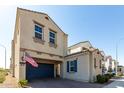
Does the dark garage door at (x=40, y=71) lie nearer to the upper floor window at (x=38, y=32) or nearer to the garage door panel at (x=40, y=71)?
the garage door panel at (x=40, y=71)

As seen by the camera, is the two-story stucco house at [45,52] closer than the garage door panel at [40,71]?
Yes

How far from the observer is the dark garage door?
51.6 ft

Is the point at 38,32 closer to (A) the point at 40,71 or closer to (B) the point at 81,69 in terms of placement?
(A) the point at 40,71

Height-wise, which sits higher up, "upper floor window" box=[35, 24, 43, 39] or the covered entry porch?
"upper floor window" box=[35, 24, 43, 39]

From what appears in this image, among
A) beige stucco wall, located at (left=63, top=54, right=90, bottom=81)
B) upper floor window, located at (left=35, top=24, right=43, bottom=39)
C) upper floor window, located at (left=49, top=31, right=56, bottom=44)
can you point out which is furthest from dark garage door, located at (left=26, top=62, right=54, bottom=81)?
upper floor window, located at (left=49, top=31, right=56, bottom=44)

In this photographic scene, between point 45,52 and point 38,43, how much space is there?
1.46m

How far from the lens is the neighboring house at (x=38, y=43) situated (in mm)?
13620

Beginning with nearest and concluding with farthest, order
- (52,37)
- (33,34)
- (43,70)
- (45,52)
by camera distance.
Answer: (33,34)
(45,52)
(52,37)
(43,70)

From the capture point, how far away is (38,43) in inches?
602

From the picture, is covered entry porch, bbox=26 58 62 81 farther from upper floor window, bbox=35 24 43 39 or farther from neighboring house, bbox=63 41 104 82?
upper floor window, bbox=35 24 43 39

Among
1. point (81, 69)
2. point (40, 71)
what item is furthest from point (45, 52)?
point (81, 69)

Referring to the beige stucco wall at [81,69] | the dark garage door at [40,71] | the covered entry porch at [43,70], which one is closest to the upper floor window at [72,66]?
the beige stucco wall at [81,69]

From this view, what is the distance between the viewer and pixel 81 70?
17.7m
